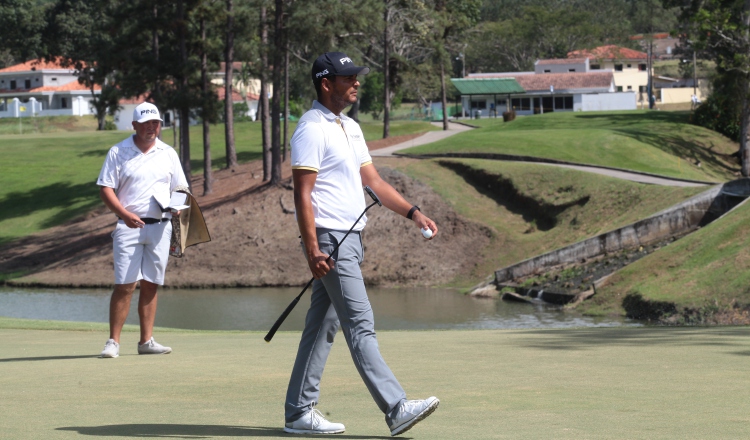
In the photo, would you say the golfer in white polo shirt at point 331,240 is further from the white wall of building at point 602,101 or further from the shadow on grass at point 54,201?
the white wall of building at point 602,101

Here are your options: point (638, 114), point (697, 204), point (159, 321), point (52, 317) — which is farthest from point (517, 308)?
point (638, 114)

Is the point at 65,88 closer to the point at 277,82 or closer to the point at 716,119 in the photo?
the point at 277,82

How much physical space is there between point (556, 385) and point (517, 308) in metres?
20.2

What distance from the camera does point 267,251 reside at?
37.5 metres

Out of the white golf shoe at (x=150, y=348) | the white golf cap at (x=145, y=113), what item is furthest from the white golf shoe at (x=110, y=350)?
the white golf cap at (x=145, y=113)

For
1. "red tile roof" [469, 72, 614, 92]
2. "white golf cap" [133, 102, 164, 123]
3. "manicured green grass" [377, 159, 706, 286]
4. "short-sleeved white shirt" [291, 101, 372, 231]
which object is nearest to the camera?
"short-sleeved white shirt" [291, 101, 372, 231]

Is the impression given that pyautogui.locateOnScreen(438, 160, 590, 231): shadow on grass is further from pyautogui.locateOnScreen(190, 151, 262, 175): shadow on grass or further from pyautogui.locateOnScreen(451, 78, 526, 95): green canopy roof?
pyautogui.locateOnScreen(451, 78, 526, 95): green canopy roof

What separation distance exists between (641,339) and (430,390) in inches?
198

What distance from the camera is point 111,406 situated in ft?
21.8

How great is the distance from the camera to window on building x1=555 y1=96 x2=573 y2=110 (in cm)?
9912

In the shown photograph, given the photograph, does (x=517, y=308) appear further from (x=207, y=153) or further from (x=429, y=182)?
(x=207, y=153)

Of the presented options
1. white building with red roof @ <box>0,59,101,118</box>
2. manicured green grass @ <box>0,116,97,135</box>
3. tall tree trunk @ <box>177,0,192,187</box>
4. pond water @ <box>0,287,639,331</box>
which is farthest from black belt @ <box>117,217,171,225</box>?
white building with red roof @ <box>0,59,101,118</box>

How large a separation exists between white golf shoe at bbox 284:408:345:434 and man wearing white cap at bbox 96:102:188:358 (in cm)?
421

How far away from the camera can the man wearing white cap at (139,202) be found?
9539mm
